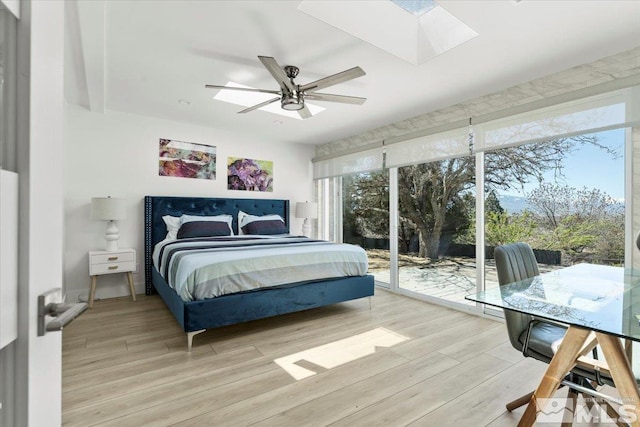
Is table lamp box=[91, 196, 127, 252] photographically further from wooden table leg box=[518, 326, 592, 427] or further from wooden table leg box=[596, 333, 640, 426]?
wooden table leg box=[596, 333, 640, 426]

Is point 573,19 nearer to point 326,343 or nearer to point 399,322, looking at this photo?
point 399,322

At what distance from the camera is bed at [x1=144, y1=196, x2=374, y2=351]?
2.49 meters

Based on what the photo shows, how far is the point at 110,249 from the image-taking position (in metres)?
3.71

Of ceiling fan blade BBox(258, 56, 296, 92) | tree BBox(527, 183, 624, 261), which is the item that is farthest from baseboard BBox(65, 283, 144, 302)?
tree BBox(527, 183, 624, 261)

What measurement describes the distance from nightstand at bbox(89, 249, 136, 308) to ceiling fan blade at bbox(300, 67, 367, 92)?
2.92 m

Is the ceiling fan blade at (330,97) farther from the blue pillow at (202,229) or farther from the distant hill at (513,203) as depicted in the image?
the blue pillow at (202,229)

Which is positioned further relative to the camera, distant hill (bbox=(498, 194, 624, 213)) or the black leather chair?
distant hill (bbox=(498, 194, 624, 213))

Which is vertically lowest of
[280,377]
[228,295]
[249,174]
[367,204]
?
[280,377]

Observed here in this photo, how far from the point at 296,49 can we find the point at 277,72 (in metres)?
0.28

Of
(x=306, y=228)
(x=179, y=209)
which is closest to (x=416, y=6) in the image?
(x=306, y=228)

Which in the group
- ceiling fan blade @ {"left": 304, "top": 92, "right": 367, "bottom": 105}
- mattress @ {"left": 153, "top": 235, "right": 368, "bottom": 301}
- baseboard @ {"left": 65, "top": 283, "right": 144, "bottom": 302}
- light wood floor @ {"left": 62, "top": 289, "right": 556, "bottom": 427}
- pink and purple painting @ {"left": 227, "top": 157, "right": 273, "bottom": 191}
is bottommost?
light wood floor @ {"left": 62, "top": 289, "right": 556, "bottom": 427}

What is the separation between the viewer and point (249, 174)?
199 inches

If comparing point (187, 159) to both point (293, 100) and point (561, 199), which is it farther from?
point (561, 199)

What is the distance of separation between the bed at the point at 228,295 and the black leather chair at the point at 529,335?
1.72 metres
